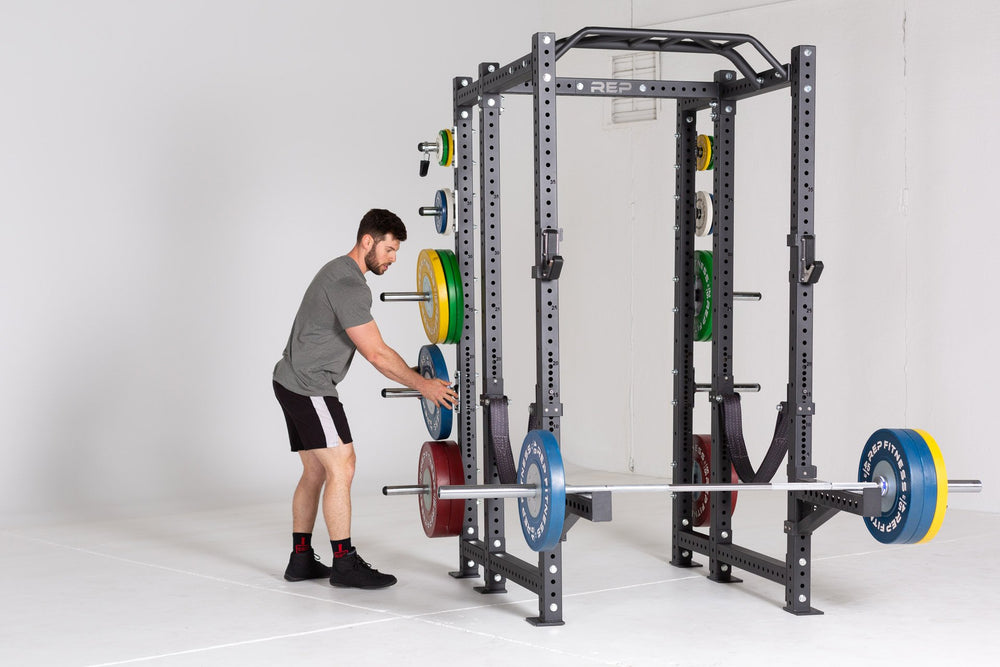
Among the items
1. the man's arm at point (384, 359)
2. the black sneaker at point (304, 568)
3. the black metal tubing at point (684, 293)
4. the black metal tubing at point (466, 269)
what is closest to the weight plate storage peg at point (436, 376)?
the black metal tubing at point (466, 269)

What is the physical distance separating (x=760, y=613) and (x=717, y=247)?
1.42m

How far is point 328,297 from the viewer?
4441 millimetres

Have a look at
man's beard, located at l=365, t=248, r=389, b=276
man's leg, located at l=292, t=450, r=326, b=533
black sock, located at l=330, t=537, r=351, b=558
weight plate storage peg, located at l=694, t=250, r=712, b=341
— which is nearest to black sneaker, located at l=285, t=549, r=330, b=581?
man's leg, located at l=292, t=450, r=326, b=533

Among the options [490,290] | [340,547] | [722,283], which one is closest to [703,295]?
[722,283]

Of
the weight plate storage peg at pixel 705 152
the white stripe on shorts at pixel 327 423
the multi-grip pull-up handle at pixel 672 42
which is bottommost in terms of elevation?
the white stripe on shorts at pixel 327 423

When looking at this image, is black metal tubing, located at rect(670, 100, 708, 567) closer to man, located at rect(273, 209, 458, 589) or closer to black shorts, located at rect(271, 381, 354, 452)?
man, located at rect(273, 209, 458, 589)

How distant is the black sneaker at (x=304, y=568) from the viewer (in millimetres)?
4688

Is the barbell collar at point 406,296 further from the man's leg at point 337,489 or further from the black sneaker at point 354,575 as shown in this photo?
the black sneaker at point 354,575

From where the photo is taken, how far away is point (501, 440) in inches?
171

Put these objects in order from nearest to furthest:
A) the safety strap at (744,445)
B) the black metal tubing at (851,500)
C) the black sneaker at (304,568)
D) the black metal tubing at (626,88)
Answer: the black metal tubing at (851,500), the black metal tubing at (626,88), the safety strap at (744,445), the black sneaker at (304,568)

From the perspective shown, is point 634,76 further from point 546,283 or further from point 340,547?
point 340,547

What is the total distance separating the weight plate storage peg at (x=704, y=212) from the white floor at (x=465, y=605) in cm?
141

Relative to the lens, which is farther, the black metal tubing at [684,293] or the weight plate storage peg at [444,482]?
the black metal tubing at [684,293]

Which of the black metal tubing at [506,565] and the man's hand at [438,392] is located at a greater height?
the man's hand at [438,392]
